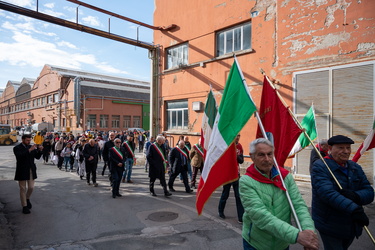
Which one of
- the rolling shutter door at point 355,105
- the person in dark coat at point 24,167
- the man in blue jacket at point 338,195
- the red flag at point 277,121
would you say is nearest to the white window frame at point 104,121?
the person in dark coat at point 24,167

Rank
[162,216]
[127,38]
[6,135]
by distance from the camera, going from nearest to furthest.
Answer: [162,216] < [127,38] < [6,135]

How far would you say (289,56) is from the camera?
373 inches

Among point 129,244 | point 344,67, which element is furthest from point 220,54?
point 129,244

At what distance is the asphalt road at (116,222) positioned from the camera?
459 centimetres

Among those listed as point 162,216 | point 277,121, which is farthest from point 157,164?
point 277,121

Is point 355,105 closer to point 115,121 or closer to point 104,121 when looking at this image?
point 104,121

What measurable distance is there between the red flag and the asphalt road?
183 centimetres

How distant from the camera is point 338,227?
2.78 metres

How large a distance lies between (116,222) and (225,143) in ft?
12.4

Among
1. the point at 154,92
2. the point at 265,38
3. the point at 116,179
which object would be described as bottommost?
the point at 116,179

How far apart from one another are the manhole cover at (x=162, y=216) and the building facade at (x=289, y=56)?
4.03m

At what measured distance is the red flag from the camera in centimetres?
421

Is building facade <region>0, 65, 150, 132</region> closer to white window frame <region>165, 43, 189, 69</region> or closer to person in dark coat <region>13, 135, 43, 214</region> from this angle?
white window frame <region>165, 43, 189, 69</region>

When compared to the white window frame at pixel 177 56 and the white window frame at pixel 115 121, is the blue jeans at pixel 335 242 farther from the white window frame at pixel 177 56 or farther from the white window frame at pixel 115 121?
the white window frame at pixel 115 121
